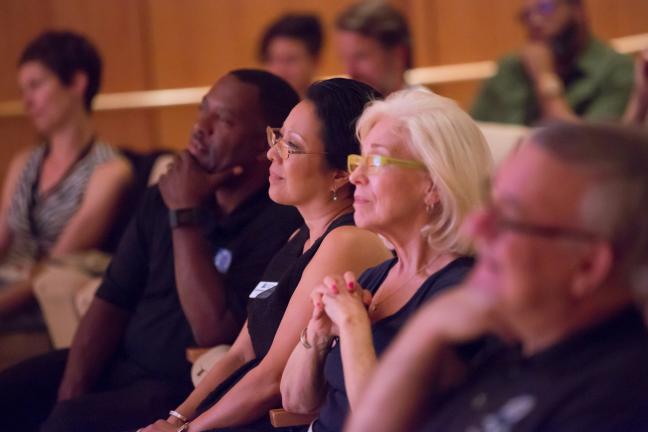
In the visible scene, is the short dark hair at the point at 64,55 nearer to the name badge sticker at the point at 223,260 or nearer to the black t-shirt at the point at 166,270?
the black t-shirt at the point at 166,270

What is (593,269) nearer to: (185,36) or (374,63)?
(374,63)

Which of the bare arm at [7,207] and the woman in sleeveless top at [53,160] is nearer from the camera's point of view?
the woman in sleeveless top at [53,160]

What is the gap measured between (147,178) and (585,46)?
2.06 m

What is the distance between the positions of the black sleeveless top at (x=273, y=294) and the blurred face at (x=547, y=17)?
2.52 metres

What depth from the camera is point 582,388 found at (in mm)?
1309

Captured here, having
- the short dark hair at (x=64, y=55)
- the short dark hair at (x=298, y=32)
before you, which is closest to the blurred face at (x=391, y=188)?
the short dark hair at (x=64, y=55)

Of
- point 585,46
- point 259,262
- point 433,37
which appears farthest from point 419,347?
point 433,37

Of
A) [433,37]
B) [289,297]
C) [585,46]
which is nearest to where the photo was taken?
[289,297]

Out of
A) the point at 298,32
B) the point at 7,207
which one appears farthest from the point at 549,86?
the point at 7,207

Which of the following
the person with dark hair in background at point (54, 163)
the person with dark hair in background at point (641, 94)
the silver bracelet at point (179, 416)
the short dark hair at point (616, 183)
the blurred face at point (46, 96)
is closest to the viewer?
the short dark hair at point (616, 183)

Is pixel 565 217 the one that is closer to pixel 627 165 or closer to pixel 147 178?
pixel 627 165

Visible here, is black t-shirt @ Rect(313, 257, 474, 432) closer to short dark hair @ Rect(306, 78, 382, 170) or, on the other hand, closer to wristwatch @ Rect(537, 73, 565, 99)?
short dark hair @ Rect(306, 78, 382, 170)

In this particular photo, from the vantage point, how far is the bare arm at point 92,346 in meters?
2.89

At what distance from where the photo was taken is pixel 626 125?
1.34 metres
